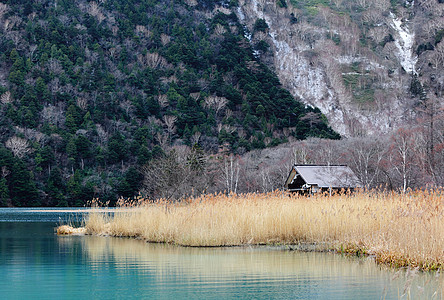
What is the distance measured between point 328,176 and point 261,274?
2840 centimetres

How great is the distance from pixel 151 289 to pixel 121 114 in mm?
97585

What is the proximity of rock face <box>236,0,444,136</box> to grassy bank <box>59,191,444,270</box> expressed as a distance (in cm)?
9968

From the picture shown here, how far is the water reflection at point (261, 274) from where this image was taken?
9.44 meters

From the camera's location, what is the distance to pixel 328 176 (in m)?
39.2

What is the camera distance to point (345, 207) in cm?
1653

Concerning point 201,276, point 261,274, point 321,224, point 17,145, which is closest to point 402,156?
point 321,224

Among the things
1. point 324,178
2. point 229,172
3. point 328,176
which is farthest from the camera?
point 229,172

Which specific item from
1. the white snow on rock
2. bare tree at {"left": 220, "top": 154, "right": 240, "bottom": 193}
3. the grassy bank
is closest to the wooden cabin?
the grassy bank

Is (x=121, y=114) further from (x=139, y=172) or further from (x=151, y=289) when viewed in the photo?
(x=151, y=289)

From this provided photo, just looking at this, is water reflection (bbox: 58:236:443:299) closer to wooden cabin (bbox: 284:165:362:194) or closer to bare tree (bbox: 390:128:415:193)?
wooden cabin (bbox: 284:165:362:194)

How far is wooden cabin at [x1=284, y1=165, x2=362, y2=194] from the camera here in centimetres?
3838

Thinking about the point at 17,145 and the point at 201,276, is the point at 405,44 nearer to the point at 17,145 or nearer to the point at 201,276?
the point at 17,145

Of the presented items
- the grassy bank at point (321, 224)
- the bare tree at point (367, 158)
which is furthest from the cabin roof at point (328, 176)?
the grassy bank at point (321, 224)

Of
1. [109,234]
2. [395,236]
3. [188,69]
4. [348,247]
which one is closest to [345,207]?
[348,247]
